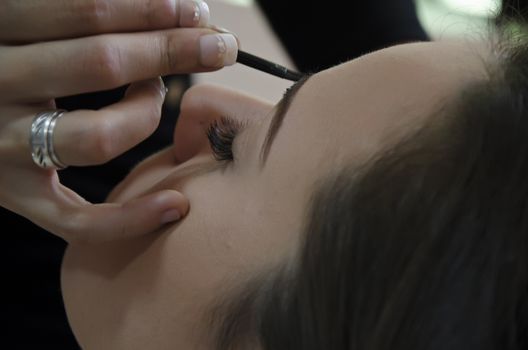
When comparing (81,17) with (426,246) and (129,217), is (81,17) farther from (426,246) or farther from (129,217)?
(426,246)

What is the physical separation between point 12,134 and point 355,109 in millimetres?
335

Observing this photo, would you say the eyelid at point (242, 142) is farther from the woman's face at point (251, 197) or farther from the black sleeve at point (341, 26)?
the black sleeve at point (341, 26)

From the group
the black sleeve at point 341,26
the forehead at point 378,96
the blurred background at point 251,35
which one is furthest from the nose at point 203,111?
the blurred background at point 251,35

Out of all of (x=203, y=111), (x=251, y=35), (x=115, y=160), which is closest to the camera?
(x=203, y=111)

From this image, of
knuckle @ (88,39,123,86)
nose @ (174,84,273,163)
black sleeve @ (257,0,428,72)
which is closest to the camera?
knuckle @ (88,39,123,86)

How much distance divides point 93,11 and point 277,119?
0.66 feet

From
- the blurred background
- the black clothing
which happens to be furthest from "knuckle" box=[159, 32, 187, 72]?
the blurred background

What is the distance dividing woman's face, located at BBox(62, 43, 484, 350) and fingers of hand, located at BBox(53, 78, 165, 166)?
7 cm

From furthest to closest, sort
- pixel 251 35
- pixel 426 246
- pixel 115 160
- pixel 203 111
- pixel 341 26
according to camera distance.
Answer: pixel 251 35
pixel 341 26
pixel 115 160
pixel 203 111
pixel 426 246

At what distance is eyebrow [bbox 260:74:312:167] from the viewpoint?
18.8 inches

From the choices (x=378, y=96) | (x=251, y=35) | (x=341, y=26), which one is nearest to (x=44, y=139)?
(x=378, y=96)

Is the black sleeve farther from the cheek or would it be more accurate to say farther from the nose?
the cheek

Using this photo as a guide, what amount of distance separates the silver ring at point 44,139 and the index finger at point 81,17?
8cm

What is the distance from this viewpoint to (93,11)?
1.65ft
